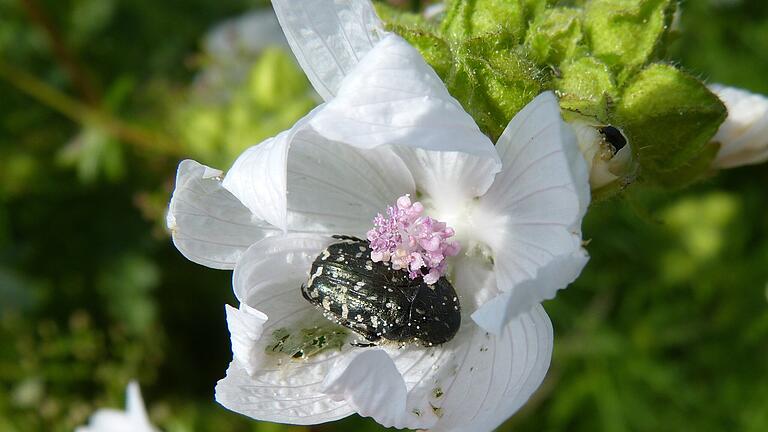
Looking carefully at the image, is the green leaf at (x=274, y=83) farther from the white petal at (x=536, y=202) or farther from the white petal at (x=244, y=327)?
the white petal at (x=244, y=327)

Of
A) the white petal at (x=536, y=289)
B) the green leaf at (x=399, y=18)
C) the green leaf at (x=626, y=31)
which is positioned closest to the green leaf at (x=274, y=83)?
the green leaf at (x=399, y=18)

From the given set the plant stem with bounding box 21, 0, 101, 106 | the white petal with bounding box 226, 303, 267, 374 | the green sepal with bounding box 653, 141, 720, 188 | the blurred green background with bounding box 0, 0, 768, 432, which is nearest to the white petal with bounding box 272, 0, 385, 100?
the white petal with bounding box 226, 303, 267, 374

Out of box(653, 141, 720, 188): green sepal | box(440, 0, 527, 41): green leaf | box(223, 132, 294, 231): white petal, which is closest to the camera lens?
box(223, 132, 294, 231): white petal

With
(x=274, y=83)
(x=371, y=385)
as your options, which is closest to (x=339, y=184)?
(x=371, y=385)

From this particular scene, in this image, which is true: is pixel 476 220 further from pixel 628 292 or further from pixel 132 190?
pixel 132 190

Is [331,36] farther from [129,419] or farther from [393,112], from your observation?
[129,419]

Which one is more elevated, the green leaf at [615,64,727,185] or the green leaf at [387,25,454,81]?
the green leaf at [387,25,454,81]

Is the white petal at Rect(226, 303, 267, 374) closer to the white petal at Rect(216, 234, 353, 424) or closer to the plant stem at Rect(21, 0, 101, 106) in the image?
the white petal at Rect(216, 234, 353, 424)
